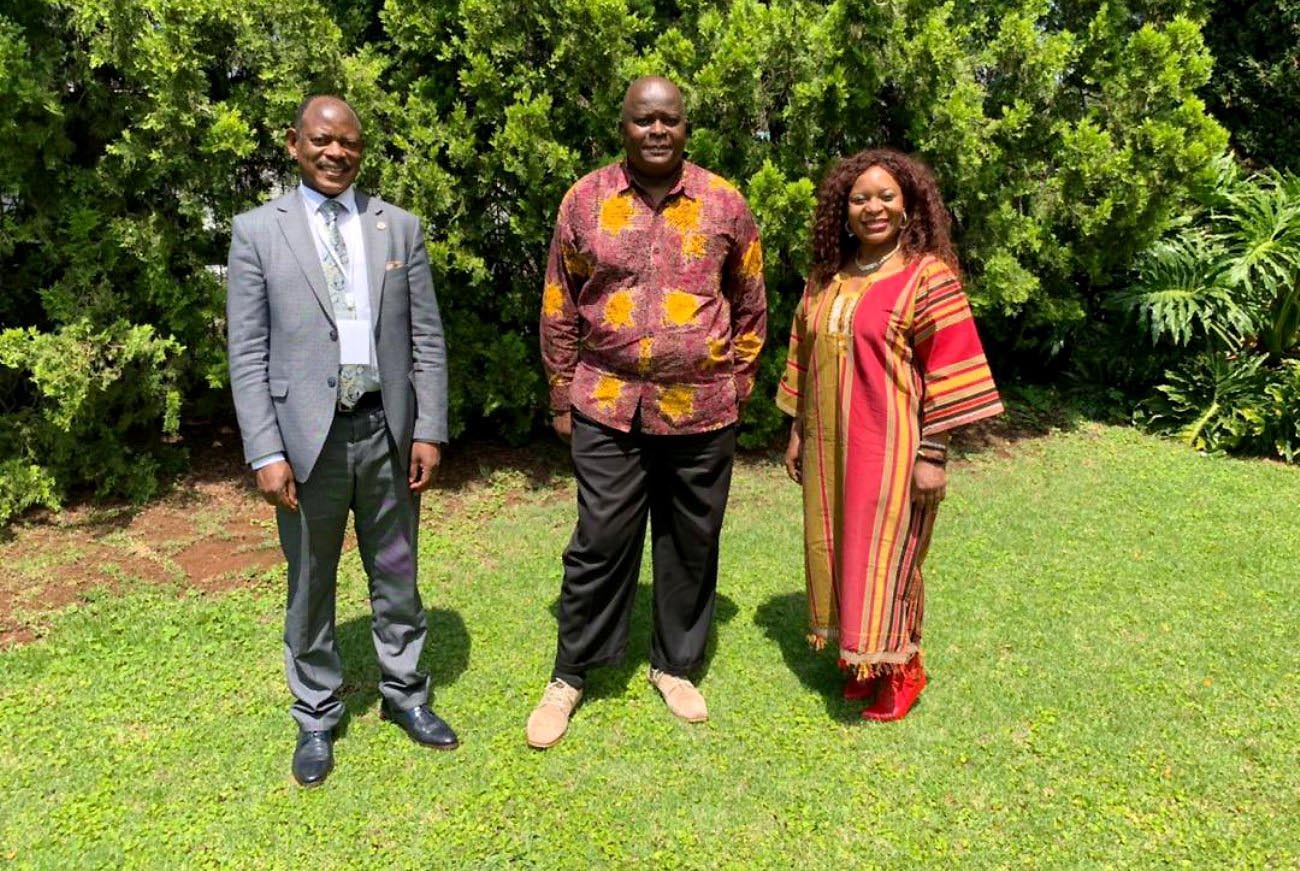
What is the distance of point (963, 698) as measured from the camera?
138 inches

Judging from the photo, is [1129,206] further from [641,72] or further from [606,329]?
[606,329]

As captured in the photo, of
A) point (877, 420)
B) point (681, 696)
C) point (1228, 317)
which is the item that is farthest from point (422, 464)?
point (1228, 317)

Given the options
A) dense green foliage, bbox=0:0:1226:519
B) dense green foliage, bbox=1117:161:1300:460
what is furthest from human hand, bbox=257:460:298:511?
dense green foliage, bbox=1117:161:1300:460

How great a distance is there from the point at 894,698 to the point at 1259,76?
7913mm

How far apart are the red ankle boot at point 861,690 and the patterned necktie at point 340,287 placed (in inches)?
84.8

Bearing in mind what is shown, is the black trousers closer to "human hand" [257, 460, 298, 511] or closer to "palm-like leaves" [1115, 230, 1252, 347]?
"human hand" [257, 460, 298, 511]

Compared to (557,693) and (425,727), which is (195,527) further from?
(557,693)

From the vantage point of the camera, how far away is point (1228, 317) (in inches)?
274

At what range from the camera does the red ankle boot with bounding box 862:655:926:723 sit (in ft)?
11.0

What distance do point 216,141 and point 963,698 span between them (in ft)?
15.4

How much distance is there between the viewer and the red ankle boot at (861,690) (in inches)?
137

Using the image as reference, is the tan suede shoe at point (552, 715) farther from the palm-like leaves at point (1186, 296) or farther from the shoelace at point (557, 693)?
the palm-like leaves at point (1186, 296)

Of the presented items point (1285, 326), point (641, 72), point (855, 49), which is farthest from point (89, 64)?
point (1285, 326)

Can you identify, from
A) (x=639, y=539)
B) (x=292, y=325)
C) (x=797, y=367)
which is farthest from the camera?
(x=797, y=367)
